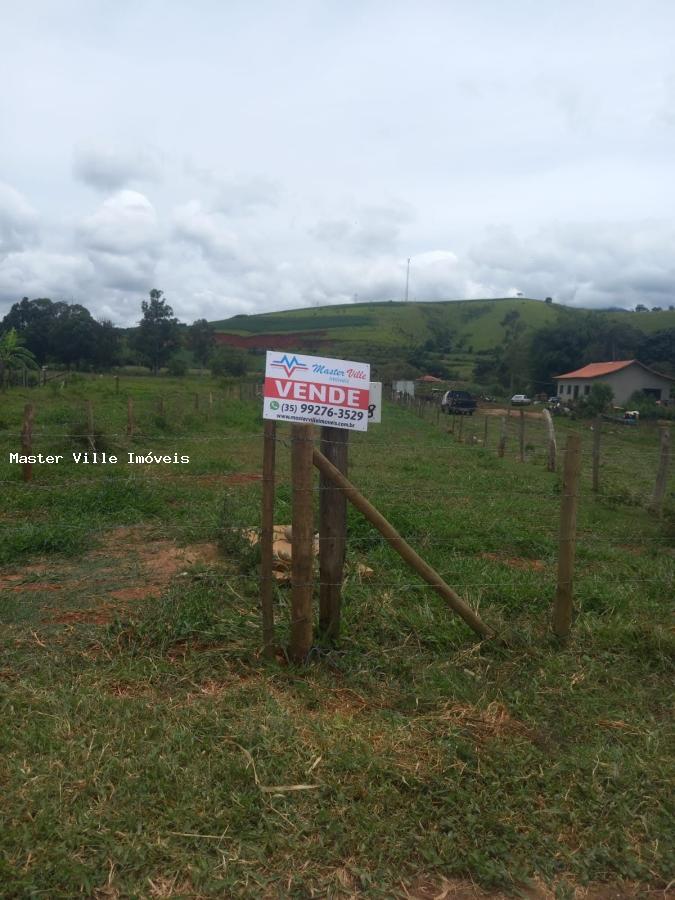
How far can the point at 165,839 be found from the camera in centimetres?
260

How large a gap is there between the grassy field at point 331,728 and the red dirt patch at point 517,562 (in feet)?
0.11

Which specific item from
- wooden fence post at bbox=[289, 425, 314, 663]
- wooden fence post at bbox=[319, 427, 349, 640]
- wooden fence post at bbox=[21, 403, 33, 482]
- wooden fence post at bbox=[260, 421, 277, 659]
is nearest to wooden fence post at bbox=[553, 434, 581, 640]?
wooden fence post at bbox=[319, 427, 349, 640]

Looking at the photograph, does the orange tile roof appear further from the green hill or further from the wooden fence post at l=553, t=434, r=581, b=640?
the wooden fence post at l=553, t=434, r=581, b=640

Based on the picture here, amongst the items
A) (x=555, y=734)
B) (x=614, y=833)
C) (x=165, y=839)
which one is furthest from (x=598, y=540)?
(x=165, y=839)

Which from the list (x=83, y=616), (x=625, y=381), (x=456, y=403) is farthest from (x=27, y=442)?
(x=625, y=381)

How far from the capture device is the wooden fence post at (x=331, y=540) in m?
4.23

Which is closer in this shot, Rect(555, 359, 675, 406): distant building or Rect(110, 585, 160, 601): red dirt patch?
Rect(110, 585, 160, 601): red dirt patch

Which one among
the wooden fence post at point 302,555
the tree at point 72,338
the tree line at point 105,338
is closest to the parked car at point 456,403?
the tree line at point 105,338

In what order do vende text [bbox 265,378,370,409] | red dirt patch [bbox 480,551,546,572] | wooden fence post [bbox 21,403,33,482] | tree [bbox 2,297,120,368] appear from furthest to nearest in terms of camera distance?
tree [bbox 2,297,120,368] < wooden fence post [bbox 21,403,33,482] < red dirt patch [bbox 480,551,546,572] < vende text [bbox 265,378,370,409]

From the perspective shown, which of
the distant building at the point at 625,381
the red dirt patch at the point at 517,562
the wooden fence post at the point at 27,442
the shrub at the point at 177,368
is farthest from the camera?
the shrub at the point at 177,368

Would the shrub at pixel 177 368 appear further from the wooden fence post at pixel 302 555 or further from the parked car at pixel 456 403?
the wooden fence post at pixel 302 555

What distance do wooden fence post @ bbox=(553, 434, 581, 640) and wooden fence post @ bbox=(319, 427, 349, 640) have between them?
142 cm

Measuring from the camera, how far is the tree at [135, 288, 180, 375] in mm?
51938

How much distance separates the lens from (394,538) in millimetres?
4035
